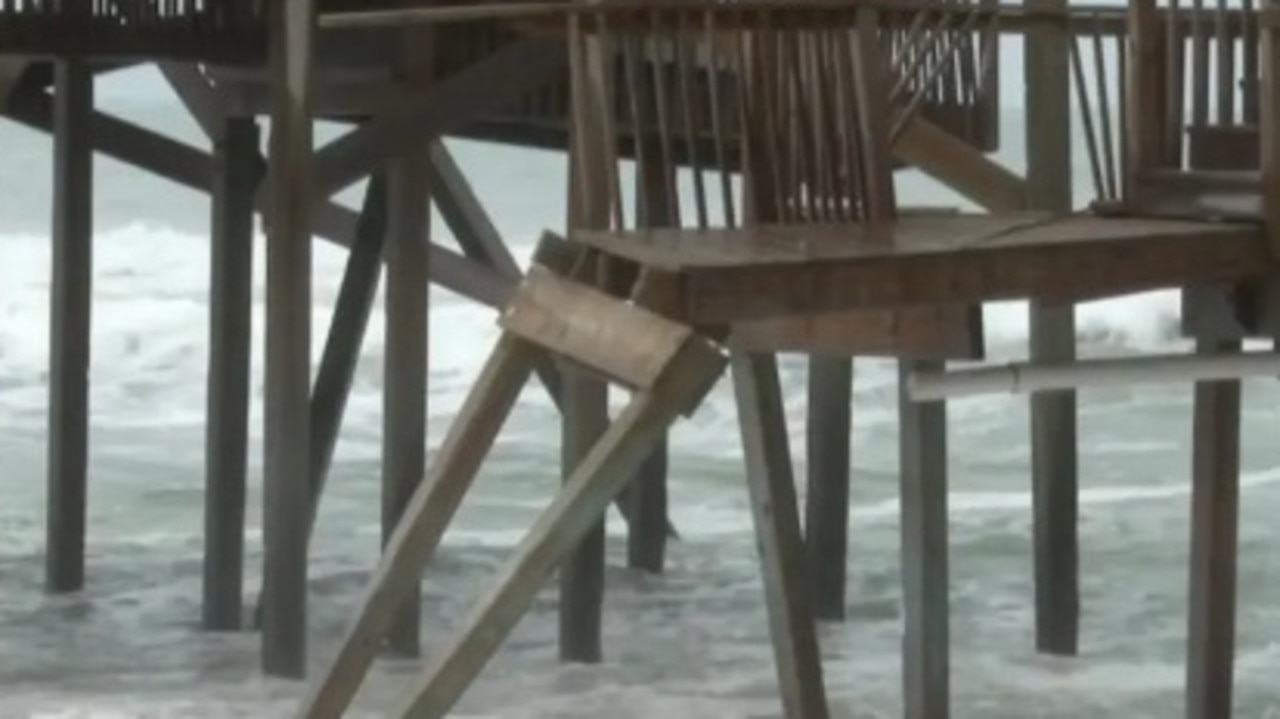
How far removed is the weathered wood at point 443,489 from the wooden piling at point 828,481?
5.26 m

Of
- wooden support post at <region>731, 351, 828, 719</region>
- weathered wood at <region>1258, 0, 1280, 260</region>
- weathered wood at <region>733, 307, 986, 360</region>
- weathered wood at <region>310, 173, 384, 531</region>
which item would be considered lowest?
weathered wood at <region>310, 173, 384, 531</region>

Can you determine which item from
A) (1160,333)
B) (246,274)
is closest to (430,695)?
(246,274)

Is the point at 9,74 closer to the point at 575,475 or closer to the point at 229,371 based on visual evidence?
the point at 229,371

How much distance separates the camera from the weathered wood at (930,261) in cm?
674

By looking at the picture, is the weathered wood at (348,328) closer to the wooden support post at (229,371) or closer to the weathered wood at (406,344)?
the wooden support post at (229,371)

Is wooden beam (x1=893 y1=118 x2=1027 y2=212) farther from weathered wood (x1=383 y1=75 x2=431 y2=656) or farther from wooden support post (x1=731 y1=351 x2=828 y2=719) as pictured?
wooden support post (x1=731 y1=351 x2=828 y2=719)

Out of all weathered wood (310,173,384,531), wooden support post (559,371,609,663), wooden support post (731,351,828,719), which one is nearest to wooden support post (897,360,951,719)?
wooden support post (559,371,609,663)

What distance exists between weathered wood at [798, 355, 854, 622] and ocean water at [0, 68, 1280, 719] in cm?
24

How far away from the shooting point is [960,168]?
10.9 meters

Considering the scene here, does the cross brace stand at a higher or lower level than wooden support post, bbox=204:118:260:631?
higher

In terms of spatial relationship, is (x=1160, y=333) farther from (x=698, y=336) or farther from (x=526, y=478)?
(x=698, y=336)

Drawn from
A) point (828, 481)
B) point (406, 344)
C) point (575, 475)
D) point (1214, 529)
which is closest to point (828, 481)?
point (828, 481)

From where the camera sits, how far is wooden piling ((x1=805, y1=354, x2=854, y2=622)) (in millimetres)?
12922

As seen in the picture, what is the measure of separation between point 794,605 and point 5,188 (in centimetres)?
3702
